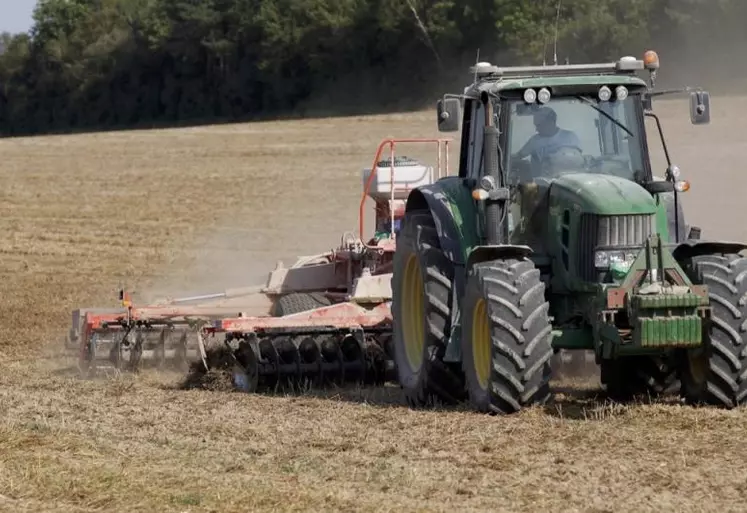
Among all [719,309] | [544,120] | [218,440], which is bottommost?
[218,440]

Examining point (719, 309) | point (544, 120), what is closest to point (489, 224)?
point (544, 120)

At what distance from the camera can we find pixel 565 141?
8.91 metres

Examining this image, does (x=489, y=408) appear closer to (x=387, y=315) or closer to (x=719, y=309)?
(x=719, y=309)

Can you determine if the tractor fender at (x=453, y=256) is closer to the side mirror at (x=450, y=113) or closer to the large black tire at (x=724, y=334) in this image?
the side mirror at (x=450, y=113)

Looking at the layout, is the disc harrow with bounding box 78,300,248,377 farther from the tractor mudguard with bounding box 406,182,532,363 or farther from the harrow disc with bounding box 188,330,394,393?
the tractor mudguard with bounding box 406,182,532,363

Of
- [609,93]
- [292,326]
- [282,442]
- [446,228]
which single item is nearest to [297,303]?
[292,326]

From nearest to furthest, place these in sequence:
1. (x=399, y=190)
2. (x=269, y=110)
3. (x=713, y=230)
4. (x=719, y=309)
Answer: (x=719, y=309) < (x=399, y=190) < (x=713, y=230) < (x=269, y=110)

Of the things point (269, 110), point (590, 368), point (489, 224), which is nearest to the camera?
point (489, 224)

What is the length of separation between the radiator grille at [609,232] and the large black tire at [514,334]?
12.6 inches

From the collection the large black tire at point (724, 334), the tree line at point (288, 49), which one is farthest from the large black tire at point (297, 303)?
the tree line at point (288, 49)

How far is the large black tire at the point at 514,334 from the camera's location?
26.4 feet

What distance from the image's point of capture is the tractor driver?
891 cm

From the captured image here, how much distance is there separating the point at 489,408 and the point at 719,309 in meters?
1.40

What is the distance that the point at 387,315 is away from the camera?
A: 10914 mm
